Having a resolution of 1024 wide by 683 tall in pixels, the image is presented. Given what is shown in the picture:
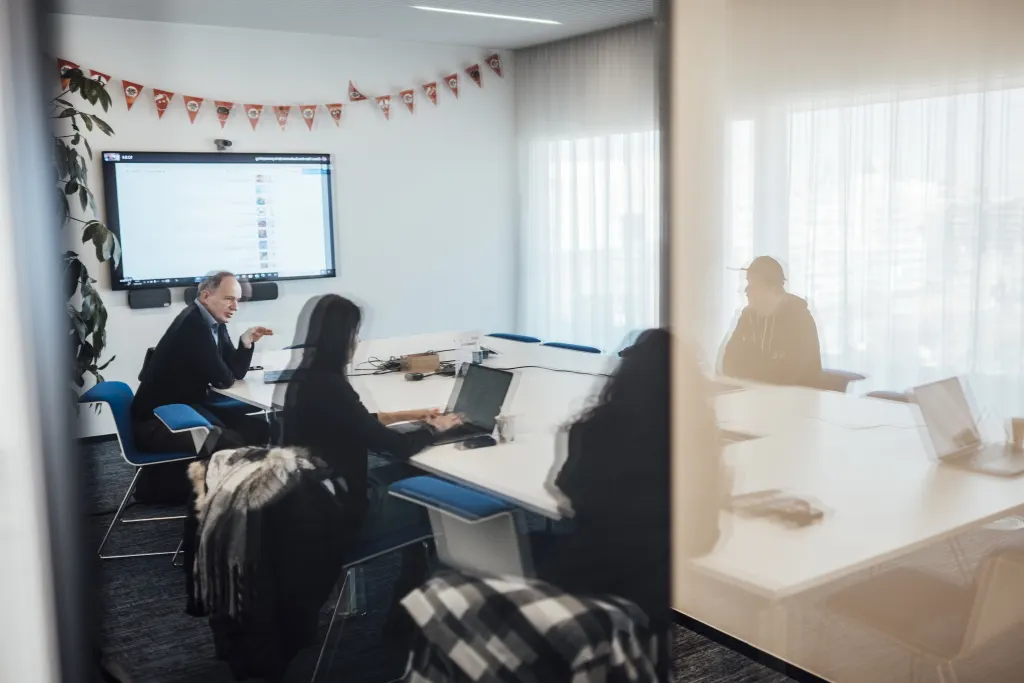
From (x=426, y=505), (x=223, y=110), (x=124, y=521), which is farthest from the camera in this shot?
(x=124, y=521)

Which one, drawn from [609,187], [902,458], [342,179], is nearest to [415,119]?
[342,179]

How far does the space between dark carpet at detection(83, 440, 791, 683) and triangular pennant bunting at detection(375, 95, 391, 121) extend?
867 millimetres

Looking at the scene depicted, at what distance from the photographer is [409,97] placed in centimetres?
166

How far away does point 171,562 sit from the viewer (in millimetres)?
1765

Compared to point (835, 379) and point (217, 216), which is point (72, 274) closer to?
point (217, 216)

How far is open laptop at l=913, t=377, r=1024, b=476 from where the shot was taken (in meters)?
1.46

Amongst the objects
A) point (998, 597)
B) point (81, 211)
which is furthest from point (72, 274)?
point (998, 597)

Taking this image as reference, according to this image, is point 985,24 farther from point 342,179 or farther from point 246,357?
point 246,357

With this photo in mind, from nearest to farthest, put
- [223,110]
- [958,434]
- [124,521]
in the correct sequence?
[958,434] < [223,110] < [124,521]

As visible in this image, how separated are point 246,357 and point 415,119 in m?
0.56

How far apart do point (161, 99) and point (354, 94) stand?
13.6 inches

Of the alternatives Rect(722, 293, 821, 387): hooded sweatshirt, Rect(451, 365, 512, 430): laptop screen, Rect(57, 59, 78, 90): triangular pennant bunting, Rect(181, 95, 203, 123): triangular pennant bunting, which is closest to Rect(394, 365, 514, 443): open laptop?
Rect(451, 365, 512, 430): laptop screen

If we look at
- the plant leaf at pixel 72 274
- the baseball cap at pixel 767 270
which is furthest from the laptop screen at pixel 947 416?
the plant leaf at pixel 72 274

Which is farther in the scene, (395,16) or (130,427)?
(130,427)
